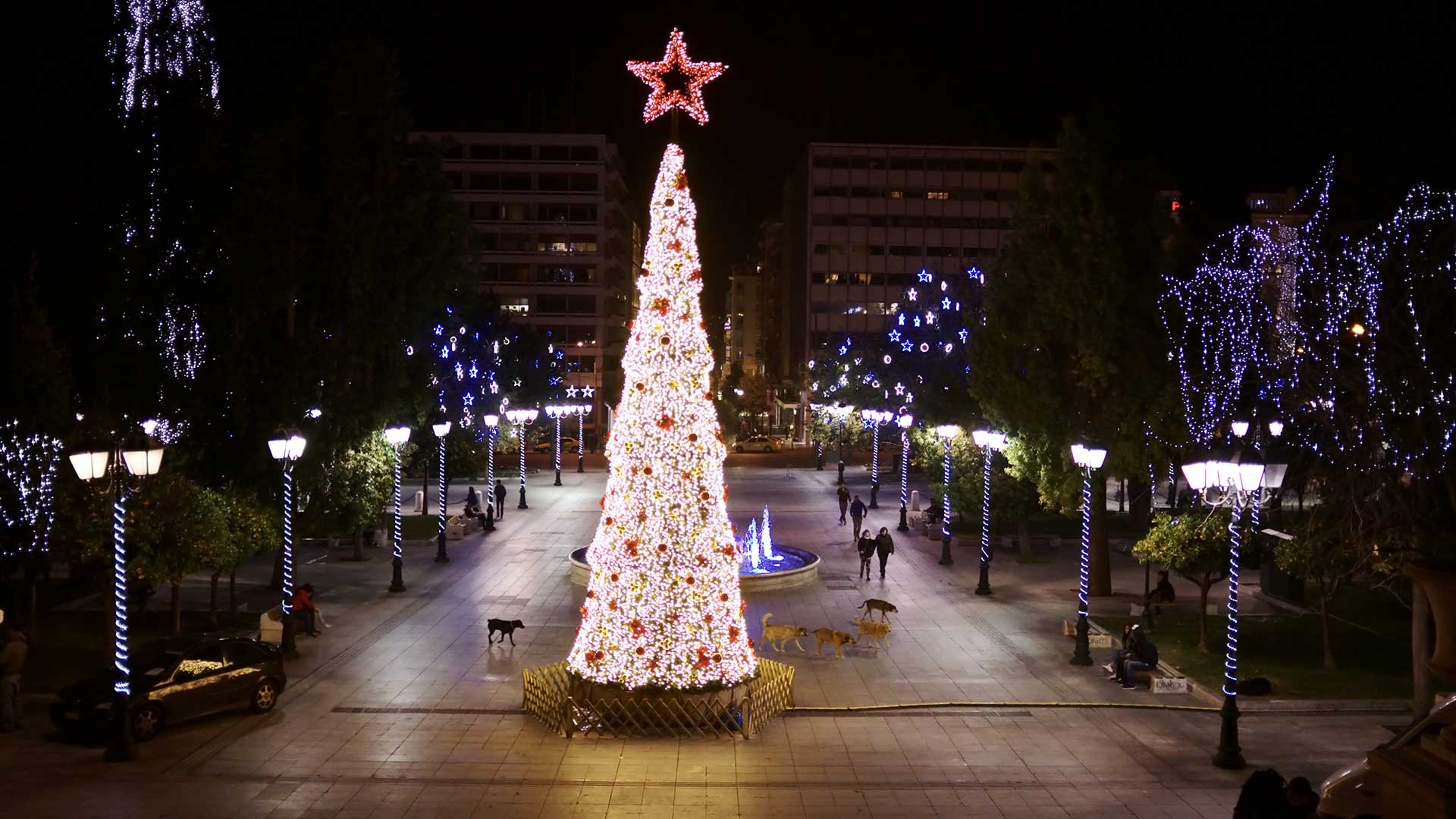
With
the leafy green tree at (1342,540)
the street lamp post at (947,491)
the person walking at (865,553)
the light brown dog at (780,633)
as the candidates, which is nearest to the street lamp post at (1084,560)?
the leafy green tree at (1342,540)

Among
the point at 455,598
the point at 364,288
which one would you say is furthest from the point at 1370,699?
the point at 364,288

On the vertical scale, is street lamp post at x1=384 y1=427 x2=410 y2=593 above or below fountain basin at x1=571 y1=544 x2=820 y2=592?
above

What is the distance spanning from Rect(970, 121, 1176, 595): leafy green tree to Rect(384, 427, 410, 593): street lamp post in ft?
48.6

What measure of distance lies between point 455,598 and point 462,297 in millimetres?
19883

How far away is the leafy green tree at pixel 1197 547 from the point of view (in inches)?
917

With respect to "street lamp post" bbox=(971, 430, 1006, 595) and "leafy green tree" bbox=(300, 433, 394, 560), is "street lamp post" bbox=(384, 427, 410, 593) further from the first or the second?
"street lamp post" bbox=(971, 430, 1006, 595)

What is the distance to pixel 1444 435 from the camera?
56.4ft

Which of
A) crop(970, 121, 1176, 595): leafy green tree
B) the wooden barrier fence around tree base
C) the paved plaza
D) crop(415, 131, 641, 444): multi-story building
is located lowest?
the paved plaza

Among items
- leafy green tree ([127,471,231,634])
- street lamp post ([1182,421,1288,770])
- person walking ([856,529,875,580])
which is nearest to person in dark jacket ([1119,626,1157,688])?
street lamp post ([1182,421,1288,770])

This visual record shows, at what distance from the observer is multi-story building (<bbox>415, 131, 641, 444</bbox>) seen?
10206cm

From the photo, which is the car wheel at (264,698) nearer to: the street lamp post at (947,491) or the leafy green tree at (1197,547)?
the leafy green tree at (1197,547)

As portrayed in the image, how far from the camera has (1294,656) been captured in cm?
2308

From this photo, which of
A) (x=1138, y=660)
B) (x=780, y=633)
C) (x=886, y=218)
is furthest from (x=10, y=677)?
(x=886, y=218)

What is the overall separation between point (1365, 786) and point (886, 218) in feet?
327
